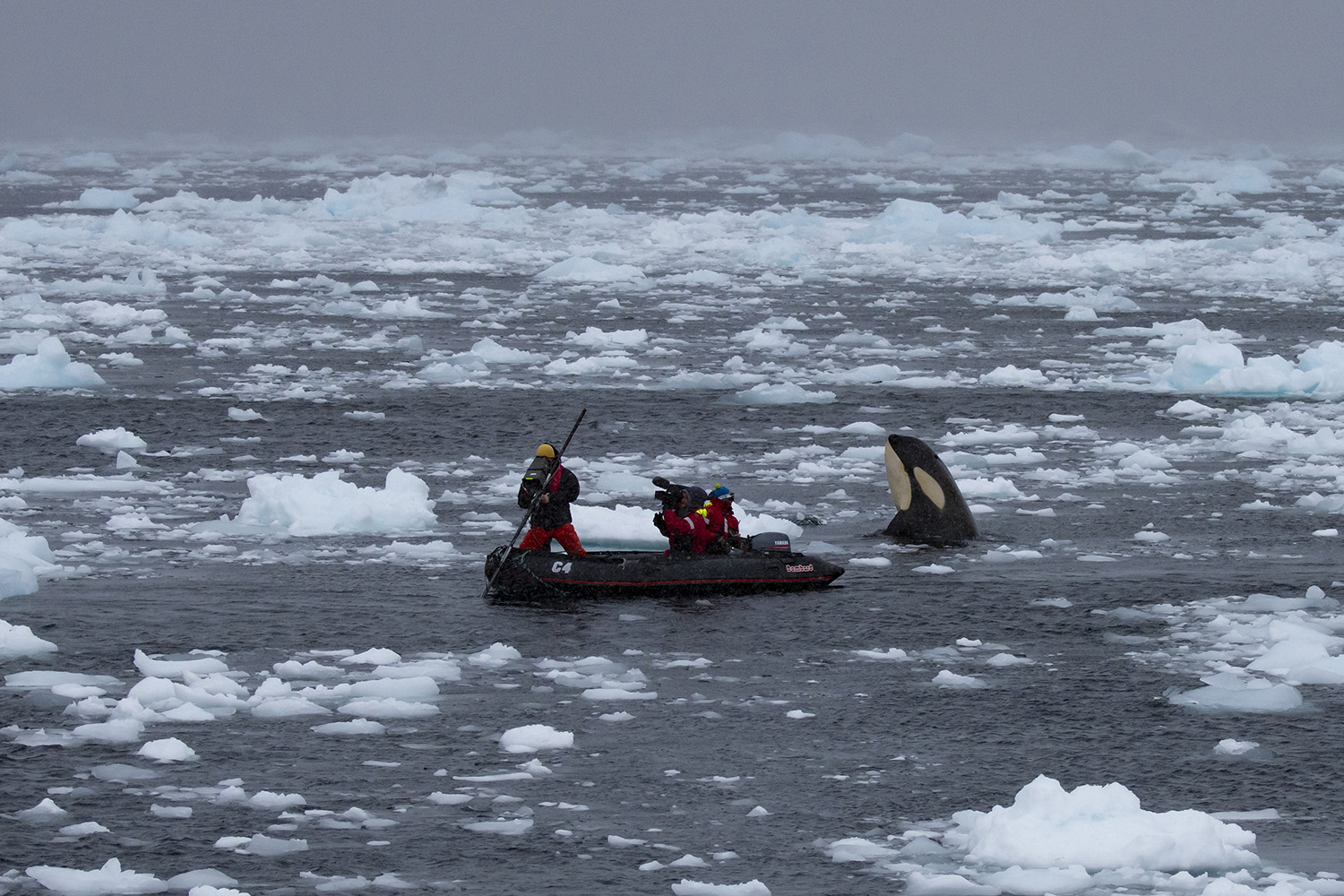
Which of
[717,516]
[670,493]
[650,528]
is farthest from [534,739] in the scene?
[650,528]

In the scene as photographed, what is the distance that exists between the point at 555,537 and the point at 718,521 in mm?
1292

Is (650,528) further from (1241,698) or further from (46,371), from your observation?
(46,371)

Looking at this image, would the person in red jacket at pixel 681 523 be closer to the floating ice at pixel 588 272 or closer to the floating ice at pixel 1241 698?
the floating ice at pixel 1241 698

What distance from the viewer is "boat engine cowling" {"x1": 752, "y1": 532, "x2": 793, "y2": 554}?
14.3 meters

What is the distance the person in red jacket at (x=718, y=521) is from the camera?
46.9ft

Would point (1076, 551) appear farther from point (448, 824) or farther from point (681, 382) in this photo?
point (681, 382)

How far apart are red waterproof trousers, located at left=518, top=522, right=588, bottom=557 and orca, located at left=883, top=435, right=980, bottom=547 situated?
10.7 feet

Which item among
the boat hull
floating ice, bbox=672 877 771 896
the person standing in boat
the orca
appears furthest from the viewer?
the orca

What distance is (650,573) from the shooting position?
1400 centimetres

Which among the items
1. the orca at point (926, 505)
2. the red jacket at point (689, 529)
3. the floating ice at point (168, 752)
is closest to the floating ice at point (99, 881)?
the floating ice at point (168, 752)

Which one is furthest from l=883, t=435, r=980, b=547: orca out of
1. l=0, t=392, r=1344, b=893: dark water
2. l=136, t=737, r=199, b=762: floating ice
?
l=136, t=737, r=199, b=762: floating ice

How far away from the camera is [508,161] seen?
106 m

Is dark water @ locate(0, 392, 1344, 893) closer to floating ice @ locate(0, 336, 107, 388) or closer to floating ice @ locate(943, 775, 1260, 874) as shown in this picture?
floating ice @ locate(943, 775, 1260, 874)

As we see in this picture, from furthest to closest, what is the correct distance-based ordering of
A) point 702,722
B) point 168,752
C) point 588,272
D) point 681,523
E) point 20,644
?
point 588,272 < point 681,523 < point 20,644 < point 702,722 < point 168,752
